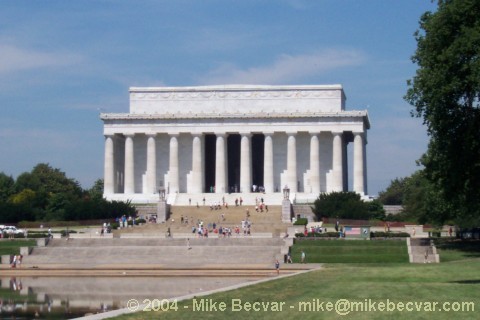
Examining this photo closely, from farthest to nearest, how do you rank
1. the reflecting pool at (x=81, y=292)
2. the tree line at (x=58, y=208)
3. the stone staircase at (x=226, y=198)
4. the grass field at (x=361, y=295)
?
the stone staircase at (x=226, y=198)
the tree line at (x=58, y=208)
the reflecting pool at (x=81, y=292)
the grass field at (x=361, y=295)

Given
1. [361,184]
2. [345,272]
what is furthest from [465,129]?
[361,184]

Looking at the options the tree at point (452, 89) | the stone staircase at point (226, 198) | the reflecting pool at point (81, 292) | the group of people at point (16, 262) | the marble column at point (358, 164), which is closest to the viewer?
the reflecting pool at point (81, 292)

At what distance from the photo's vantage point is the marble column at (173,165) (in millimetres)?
114375

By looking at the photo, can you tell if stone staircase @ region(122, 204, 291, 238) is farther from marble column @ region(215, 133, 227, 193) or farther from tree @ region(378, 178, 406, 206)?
tree @ region(378, 178, 406, 206)

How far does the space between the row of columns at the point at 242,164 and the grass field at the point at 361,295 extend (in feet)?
212

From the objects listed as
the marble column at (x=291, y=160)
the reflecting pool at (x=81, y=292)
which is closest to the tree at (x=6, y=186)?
the marble column at (x=291, y=160)

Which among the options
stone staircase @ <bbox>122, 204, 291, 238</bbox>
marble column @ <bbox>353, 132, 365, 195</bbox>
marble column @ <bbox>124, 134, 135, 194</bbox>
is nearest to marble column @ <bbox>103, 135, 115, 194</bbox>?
marble column @ <bbox>124, 134, 135, 194</bbox>

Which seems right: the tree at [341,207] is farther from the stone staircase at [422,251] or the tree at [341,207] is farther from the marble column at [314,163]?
the stone staircase at [422,251]

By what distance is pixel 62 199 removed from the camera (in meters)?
106

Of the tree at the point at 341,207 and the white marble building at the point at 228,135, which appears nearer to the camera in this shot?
the tree at the point at 341,207

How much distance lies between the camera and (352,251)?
66438 mm

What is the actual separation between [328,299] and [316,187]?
80.8 m

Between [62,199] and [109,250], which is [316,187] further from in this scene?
[109,250]

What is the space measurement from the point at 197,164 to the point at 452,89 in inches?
2435
